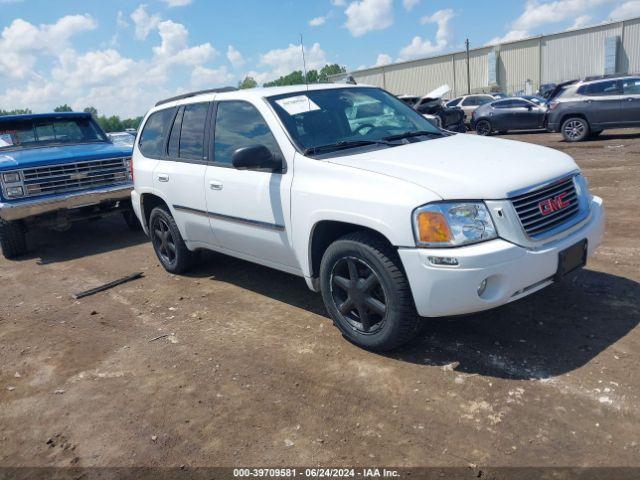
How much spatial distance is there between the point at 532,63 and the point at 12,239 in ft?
171

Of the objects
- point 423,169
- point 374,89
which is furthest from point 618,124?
point 423,169

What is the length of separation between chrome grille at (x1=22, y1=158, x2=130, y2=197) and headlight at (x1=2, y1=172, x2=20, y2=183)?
0.08 metres

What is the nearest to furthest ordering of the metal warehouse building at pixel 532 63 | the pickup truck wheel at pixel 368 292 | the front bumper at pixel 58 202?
the pickup truck wheel at pixel 368 292
the front bumper at pixel 58 202
the metal warehouse building at pixel 532 63

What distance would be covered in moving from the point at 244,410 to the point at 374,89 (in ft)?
10.6

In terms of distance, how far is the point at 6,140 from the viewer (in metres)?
8.38

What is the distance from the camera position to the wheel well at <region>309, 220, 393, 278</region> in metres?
3.77

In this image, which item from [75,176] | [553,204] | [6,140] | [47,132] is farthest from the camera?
[47,132]

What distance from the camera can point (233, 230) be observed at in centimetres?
462

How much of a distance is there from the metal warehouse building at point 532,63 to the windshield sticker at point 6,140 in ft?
159

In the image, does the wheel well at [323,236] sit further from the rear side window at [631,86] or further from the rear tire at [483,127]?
the rear tire at [483,127]

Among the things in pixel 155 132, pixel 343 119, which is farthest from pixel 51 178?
pixel 343 119

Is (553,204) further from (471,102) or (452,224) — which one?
(471,102)

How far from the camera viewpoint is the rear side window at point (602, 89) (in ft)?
45.0

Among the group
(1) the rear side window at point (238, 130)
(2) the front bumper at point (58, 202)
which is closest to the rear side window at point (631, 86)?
(2) the front bumper at point (58, 202)
